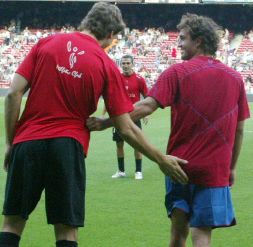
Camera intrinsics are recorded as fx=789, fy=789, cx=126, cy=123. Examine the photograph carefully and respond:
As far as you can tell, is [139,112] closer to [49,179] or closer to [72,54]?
[72,54]

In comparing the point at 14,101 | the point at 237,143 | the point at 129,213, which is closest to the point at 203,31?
the point at 237,143

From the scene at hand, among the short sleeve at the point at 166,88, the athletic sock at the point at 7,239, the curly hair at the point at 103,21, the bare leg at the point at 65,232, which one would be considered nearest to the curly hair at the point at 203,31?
the short sleeve at the point at 166,88

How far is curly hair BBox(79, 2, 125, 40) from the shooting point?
18.0 feet

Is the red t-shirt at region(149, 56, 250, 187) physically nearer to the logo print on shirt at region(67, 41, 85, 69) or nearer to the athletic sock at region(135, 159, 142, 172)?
the logo print on shirt at region(67, 41, 85, 69)

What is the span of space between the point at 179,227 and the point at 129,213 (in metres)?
4.04

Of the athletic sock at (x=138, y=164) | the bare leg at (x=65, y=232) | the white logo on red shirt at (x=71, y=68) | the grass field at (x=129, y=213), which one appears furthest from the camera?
the athletic sock at (x=138, y=164)

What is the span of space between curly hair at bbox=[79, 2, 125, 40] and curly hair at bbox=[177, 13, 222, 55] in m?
0.54

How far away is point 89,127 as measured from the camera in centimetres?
561

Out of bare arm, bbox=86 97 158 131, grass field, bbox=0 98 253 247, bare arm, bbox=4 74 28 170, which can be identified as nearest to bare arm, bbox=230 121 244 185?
bare arm, bbox=86 97 158 131

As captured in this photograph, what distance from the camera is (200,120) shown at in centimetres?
566

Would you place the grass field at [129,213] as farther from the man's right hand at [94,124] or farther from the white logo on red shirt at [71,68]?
the white logo on red shirt at [71,68]

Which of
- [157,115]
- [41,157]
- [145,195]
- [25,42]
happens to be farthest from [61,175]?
[25,42]

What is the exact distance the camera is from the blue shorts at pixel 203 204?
5691 mm

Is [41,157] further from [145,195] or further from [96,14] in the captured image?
[145,195]
